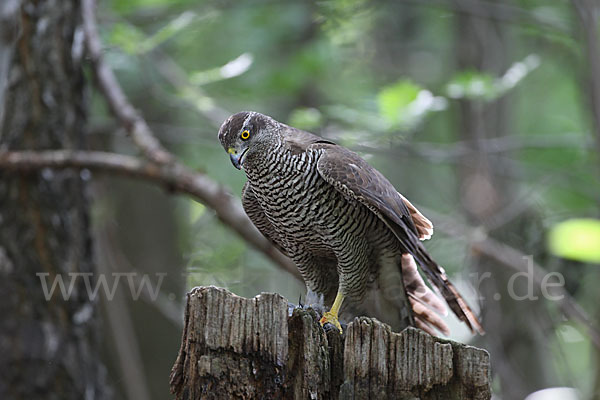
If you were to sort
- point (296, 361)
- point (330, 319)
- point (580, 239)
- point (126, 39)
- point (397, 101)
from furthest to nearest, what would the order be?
point (126, 39) < point (397, 101) < point (580, 239) < point (330, 319) < point (296, 361)

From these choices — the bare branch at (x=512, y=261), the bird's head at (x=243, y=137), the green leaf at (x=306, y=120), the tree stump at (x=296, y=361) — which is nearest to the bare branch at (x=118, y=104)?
the green leaf at (x=306, y=120)

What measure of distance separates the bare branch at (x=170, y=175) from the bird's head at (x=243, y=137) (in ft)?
3.75

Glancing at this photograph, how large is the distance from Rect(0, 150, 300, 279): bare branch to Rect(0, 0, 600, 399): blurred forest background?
428 millimetres

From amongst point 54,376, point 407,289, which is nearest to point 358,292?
point 407,289

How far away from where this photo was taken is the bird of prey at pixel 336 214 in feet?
11.0

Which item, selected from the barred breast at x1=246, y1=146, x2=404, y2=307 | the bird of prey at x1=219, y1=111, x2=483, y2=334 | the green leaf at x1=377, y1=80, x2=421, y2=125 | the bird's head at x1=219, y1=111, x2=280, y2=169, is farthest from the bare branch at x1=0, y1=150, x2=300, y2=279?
the green leaf at x1=377, y1=80, x2=421, y2=125

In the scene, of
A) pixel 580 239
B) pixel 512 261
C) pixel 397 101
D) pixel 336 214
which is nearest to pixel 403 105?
pixel 397 101

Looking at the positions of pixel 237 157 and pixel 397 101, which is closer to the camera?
pixel 237 157

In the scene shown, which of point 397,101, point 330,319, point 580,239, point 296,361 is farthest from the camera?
point 397,101

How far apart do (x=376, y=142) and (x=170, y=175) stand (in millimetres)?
2162

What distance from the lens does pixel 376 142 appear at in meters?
6.17

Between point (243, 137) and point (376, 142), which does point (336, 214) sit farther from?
point (376, 142)

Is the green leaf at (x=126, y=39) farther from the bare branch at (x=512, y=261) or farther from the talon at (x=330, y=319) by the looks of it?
the talon at (x=330, y=319)

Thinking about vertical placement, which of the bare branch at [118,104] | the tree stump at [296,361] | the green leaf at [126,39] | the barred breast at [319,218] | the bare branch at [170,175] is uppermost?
the green leaf at [126,39]
